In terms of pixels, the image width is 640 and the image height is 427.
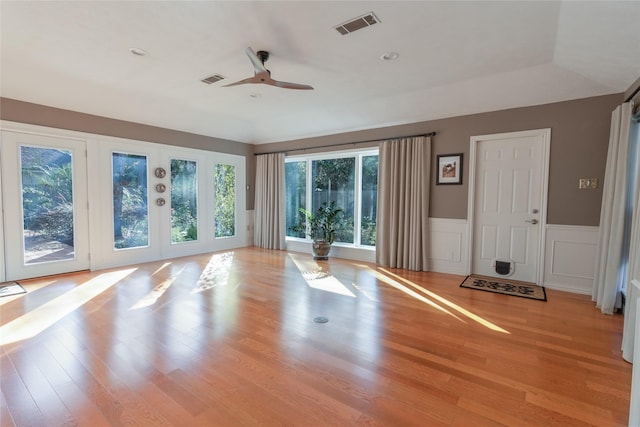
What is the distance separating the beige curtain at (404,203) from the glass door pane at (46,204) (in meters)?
5.15

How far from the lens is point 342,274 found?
504 centimetres

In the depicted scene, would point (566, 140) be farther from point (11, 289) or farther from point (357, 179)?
point (11, 289)

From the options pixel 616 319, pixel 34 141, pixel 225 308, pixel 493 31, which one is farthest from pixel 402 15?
pixel 34 141

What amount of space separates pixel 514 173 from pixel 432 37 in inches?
104

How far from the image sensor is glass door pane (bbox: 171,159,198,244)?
6.17m

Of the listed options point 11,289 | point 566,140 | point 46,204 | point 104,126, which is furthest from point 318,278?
point 104,126

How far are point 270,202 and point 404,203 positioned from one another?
10.8 feet

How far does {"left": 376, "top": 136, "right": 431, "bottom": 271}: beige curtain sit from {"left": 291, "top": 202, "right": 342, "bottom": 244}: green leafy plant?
105 centimetres

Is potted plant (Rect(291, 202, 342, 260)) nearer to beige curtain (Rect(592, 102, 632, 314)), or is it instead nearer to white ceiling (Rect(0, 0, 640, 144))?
white ceiling (Rect(0, 0, 640, 144))

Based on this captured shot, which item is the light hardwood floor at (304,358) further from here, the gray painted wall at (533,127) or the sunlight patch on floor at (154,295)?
the gray painted wall at (533,127)

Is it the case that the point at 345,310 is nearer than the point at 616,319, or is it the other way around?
the point at 616,319

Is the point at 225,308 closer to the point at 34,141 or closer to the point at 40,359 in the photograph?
the point at 40,359

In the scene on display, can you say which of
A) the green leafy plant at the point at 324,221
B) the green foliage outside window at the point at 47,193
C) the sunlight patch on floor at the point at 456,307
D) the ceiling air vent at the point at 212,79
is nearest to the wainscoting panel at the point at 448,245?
the sunlight patch on floor at the point at 456,307

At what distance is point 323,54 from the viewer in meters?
3.35
